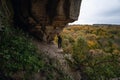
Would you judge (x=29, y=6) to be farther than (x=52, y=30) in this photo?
No

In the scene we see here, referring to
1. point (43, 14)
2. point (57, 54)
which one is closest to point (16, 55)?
point (43, 14)

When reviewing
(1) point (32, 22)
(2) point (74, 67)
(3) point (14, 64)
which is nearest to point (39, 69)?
(3) point (14, 64)

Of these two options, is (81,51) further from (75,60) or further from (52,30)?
(52,30)

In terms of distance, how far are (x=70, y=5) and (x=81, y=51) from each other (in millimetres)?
5603

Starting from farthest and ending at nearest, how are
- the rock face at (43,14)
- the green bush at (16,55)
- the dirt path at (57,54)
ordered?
the dirt path at (57,54) < the rock face at (43,14) < the green bush at (16,55)

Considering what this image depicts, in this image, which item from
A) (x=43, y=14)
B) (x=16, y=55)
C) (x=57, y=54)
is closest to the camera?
(x=16, y=55)

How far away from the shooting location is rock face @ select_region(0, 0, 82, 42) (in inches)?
566

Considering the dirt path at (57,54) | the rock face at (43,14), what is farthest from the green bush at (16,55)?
the dirt path at (57,54)

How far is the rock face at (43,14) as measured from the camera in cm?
1438

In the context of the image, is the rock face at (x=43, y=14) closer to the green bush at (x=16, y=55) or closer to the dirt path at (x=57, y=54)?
the dirt path at (x=57, y=54)

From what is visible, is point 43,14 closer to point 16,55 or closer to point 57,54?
point 57,54

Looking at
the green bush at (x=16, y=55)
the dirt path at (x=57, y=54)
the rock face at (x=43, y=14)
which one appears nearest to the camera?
the green bush at (x=16, y=55)

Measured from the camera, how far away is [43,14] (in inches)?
585

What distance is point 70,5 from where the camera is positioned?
14328 mm
